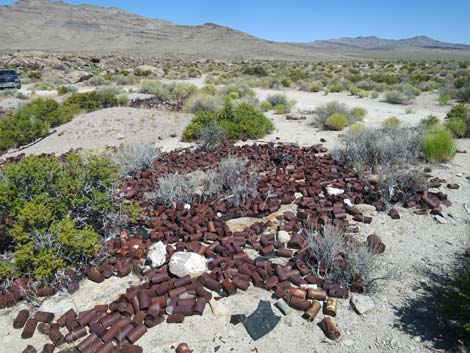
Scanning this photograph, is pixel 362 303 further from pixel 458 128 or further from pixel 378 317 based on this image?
pixel 458 128

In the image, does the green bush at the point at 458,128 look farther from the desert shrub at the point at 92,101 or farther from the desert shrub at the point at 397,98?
the desert shrub at the point at 92,101

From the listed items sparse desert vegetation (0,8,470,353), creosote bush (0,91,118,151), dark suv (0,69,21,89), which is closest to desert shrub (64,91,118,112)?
creosote bush (0,91,118,151)

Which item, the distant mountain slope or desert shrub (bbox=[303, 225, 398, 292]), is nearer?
desert shrub (bbox=[303, 225, 398, 292])

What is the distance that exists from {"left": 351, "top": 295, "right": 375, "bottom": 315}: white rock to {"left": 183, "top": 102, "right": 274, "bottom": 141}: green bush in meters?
6.89

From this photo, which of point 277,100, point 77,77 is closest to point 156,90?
point 277,100

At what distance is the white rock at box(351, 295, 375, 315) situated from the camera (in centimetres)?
317

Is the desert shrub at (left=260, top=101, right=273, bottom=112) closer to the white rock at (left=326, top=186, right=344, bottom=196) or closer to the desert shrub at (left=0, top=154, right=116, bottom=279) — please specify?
the white rock at (left=326, top=186, right=344, bottom=196)

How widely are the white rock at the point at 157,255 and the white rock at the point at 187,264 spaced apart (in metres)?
0.17

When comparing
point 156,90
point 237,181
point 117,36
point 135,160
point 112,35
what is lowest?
point 135,160

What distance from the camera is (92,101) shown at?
49.9ft

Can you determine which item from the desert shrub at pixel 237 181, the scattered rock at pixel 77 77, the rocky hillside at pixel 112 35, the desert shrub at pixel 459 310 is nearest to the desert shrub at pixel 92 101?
the desert shrub at pixel 237 181

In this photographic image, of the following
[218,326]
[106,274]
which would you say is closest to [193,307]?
[218,326]

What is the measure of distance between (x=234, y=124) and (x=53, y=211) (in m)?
6.56

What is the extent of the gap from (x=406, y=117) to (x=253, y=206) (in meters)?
11.1
